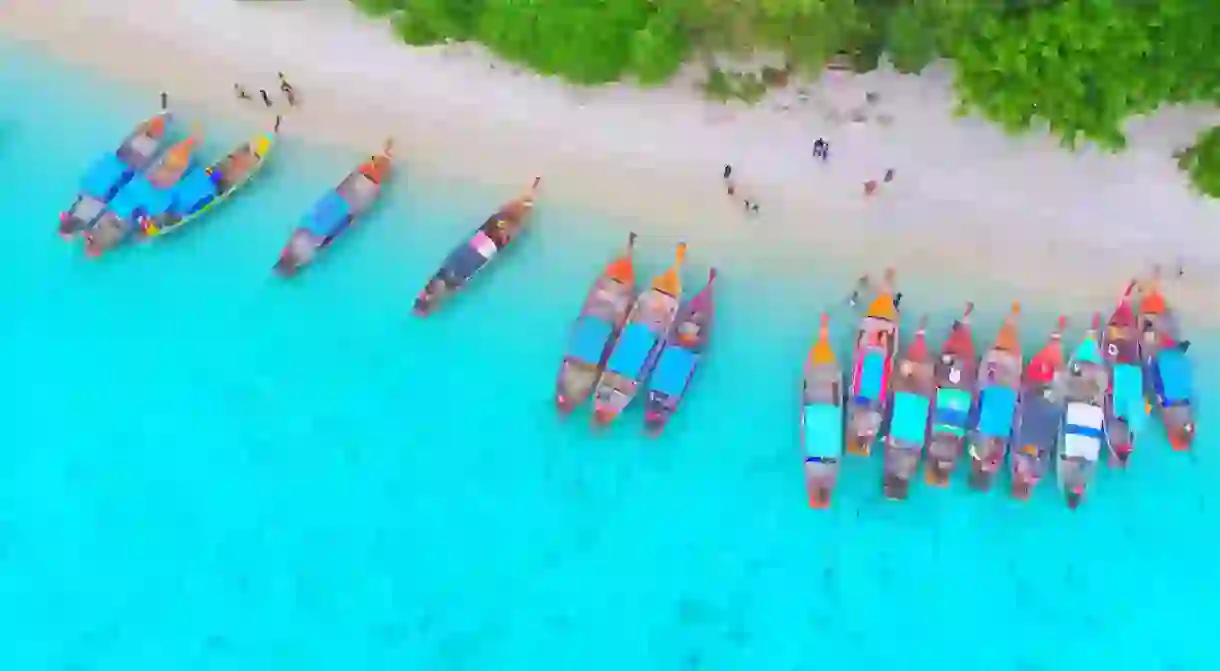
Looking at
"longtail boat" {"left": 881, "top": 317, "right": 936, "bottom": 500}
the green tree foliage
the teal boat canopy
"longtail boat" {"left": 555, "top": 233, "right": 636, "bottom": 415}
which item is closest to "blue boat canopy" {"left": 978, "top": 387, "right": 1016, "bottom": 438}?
"longtail boat" {"left": 881, "top": 317, "right": 936, "bottom": 500}

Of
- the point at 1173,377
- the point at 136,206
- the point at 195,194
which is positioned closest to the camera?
the point at 1173,377

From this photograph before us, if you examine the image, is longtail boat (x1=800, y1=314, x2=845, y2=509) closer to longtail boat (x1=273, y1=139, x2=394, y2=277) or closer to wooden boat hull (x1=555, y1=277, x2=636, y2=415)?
wooden boat hull (x1=555, y1=277, x2=636, y2=415)

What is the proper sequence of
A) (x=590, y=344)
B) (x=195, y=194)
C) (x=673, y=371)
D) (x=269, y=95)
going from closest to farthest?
(x=673, y=371)
(x=590, y=344)
(x=195, y=194)
(x=269, y=95)

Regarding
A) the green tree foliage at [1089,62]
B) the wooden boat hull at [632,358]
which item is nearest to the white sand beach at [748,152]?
the wooden boat hull at [632,358]

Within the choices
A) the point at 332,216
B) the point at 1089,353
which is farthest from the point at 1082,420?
the point at 332,216

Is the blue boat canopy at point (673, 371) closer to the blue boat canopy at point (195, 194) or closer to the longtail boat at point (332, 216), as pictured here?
the longtail boat at point (332, 216)

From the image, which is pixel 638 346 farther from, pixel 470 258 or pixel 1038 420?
pixel 1038 420

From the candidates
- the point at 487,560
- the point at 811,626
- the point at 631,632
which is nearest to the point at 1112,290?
the point at 811,626
